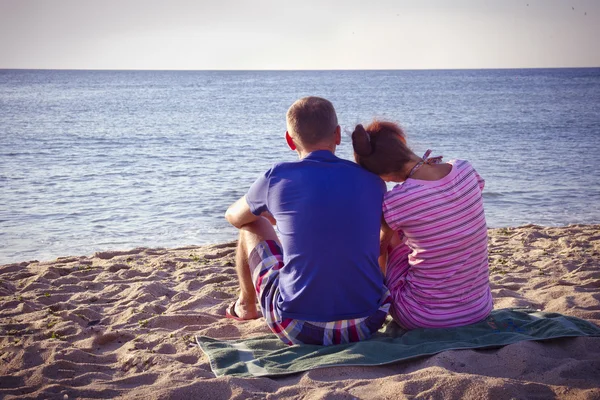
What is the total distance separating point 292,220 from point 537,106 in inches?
1357

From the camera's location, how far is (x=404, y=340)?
338 cm

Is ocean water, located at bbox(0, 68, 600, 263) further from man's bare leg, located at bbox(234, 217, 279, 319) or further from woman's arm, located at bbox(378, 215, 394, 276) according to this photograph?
man's bare leg, located at bbox(234, 217, 279, 319)

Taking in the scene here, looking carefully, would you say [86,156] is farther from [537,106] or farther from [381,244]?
[537,106]

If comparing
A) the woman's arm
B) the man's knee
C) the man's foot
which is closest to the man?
the woman's arm

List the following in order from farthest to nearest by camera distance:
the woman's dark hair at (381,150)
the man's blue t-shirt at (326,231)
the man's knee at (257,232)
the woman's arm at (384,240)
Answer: the man's knee at (257,232), the woman's arm at (384,240), the woman's dark hair at (381,150), the man's blue t-shirt at (326,231)

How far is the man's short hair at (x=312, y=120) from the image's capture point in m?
3.19

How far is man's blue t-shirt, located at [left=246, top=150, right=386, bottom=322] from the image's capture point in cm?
312

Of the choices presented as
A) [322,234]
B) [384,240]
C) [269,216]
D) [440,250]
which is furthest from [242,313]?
[440,250]

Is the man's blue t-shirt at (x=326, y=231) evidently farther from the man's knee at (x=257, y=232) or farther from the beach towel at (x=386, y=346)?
the man's knee at (x=257, y=232)

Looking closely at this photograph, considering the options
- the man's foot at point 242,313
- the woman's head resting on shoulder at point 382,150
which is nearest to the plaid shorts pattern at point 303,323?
the man's foot at point 242,313

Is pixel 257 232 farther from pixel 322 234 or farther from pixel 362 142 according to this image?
pixel 362 142

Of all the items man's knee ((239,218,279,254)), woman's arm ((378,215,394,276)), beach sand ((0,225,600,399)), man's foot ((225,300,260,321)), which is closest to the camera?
beach sand ((0,225,600,399))

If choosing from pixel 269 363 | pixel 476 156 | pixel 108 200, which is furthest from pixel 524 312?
pixel 476 156

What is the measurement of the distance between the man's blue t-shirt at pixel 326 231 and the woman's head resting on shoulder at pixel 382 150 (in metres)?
0.09
